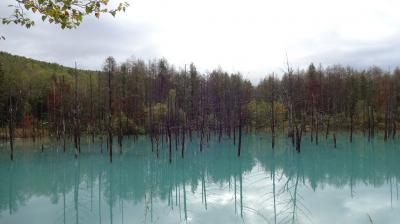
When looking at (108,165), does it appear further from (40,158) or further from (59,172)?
(40,158)

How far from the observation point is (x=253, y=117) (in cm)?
4922

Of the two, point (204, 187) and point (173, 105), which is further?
point (173, 105)

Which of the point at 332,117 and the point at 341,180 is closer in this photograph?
the point at 341,180

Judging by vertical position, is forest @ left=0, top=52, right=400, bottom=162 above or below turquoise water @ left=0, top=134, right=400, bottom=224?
above

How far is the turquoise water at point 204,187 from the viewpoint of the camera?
11953 mm

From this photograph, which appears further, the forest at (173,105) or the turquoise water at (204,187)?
the forest at (173,105)

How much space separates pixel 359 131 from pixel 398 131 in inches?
189

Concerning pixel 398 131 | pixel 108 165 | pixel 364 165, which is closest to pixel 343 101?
pixel 398 131

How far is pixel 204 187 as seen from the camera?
17234 millimetres

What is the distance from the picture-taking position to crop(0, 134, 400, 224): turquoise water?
12.0m

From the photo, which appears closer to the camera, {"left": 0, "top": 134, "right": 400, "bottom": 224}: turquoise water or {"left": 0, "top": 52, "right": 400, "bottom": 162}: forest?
{"left": 0, "top": 134, "right": 400, "bottom": 224}: turquoise water

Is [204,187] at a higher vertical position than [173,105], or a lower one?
lower

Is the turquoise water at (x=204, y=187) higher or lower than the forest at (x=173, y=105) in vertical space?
lower

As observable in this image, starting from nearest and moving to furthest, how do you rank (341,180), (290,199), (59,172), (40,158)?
(290,199), (341,180), (59,172), (40,158)
